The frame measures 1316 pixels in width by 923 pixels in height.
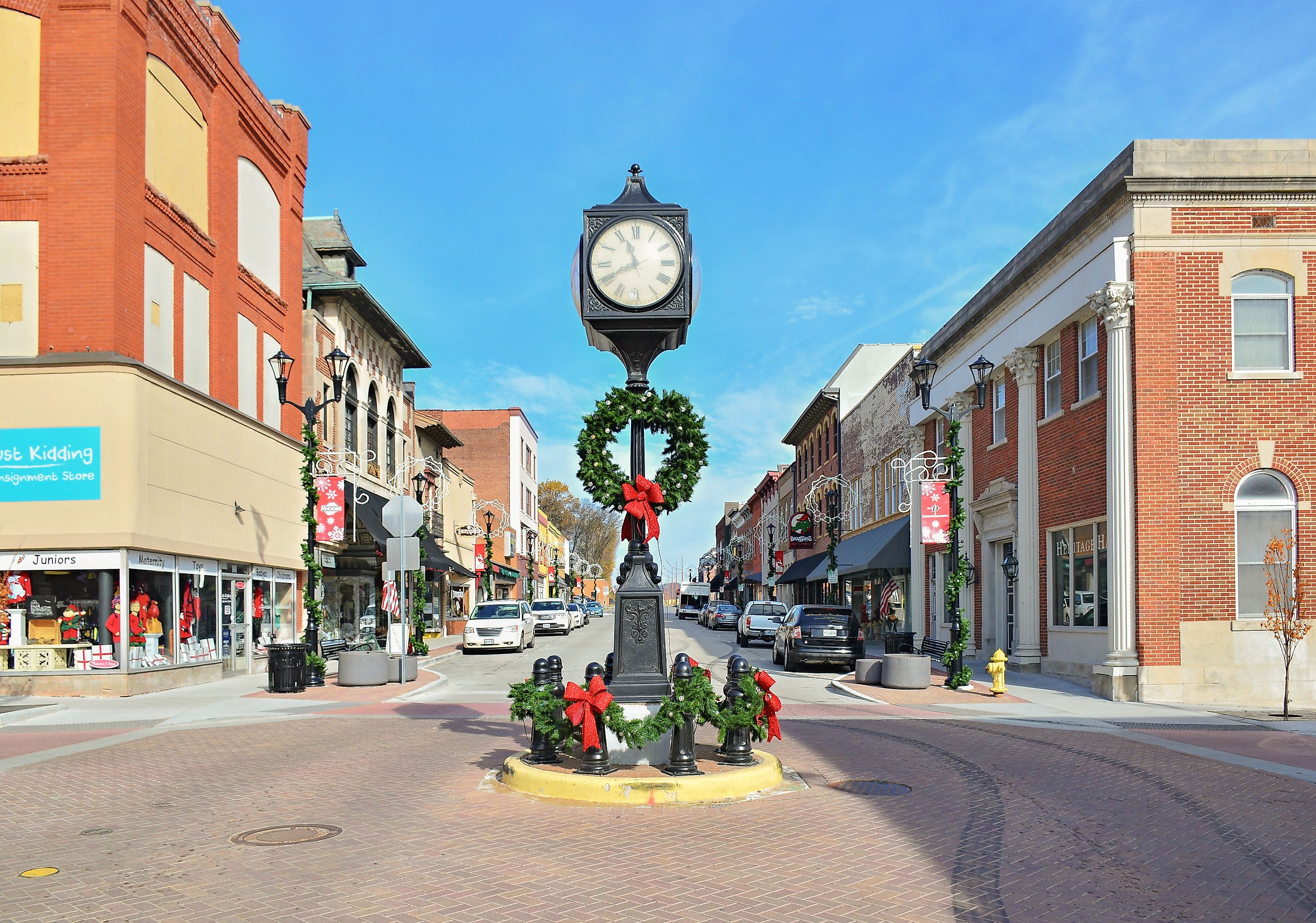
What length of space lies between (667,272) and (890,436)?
30329 millimetres

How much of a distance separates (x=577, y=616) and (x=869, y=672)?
4187cm

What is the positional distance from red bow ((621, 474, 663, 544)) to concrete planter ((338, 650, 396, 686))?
13.1 meters

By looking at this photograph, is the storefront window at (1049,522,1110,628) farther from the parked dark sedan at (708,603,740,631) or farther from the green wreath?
the parked dark sedan at (708,603,740,631)

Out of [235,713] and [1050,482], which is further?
[1050,482]

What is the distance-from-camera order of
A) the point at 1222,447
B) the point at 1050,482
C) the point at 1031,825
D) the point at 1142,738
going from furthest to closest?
the point at 1050,482 → the point at 1222,447 → the point at 1142,738 → the point at 1031,825

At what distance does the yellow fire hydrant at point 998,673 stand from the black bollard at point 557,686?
11.3 m

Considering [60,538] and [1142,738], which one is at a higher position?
[60,538]

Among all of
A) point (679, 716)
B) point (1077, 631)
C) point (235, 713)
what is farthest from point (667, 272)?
point (1077, 631)

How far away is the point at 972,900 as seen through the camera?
6.18 metres

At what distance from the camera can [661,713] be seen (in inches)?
348

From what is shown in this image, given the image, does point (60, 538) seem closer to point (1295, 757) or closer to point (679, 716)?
point (679, 716)

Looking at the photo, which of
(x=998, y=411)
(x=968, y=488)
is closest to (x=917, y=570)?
(x=968, y=488)

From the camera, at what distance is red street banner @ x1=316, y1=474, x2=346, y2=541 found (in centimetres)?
2347

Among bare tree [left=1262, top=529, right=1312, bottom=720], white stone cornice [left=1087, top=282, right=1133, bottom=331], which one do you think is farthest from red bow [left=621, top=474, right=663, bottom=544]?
white stone cornice [left=1087, top=282, right=1133, bottom=331]
